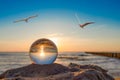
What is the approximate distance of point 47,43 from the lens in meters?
9.77

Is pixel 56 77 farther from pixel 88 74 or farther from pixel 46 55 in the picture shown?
pixel 46 55

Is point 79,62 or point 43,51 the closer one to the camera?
point 43,51

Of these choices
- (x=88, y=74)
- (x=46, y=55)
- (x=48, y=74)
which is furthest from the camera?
(x=46, y=55)

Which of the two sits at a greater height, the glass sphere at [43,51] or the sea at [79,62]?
the glass sphere at [43,51]

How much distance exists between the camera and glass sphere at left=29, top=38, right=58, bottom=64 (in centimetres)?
939

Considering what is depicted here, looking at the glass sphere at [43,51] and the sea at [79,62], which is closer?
the glass sphere at [43,51]

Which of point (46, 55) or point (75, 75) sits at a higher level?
point (46, 55)

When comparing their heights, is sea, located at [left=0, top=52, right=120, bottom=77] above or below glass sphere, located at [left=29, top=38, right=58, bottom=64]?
below

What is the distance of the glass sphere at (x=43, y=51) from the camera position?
9.39 meters

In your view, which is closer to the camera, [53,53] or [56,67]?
[56,67]

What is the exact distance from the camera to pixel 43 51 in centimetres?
948

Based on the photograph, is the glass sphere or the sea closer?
the glass sphere

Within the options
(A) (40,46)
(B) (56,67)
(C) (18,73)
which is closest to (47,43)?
(A) (40,46)

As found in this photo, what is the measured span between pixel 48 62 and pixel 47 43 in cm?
77
